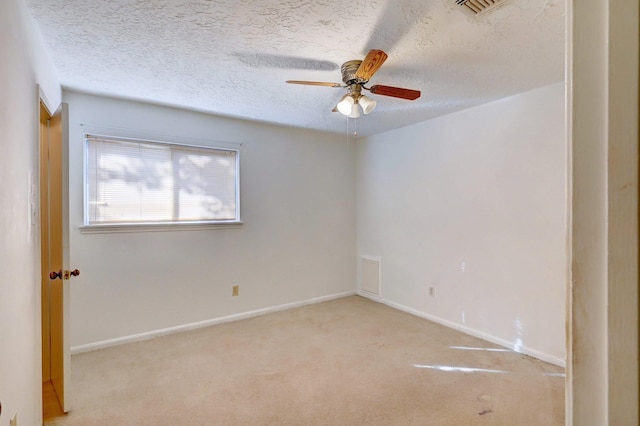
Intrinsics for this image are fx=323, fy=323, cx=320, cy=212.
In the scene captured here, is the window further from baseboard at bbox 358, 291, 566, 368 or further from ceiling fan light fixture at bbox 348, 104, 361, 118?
baseboard at bbox 358, 291, 566, 368

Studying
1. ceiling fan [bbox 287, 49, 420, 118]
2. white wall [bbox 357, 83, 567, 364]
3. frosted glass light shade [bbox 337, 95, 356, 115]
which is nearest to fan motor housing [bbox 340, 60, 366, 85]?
ceiling fan [bbox 287, 49, 420, 118]

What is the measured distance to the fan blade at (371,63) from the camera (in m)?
1.78

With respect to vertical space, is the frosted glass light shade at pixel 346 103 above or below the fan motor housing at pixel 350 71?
below

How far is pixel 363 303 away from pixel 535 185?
2.40m

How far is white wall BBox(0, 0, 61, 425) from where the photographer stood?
1.25 meters

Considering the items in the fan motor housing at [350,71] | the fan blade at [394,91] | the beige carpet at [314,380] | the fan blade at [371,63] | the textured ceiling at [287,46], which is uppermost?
the textured ceiling at [287,46]

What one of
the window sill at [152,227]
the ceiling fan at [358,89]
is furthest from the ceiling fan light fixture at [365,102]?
the window sill at [152,227]

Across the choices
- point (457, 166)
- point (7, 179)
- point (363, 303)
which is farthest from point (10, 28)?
point (363, 303)

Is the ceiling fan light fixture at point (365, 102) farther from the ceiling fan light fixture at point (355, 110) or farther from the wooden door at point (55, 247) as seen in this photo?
the wooden door at point (55, 247)

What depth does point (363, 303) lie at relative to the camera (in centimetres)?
422

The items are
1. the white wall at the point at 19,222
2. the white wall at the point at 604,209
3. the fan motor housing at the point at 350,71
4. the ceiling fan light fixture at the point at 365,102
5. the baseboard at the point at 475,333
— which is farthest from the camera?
the baseboard at the point at 475,333

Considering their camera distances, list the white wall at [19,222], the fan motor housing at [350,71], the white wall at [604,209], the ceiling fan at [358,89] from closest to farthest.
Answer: the white wall at [604,209], the white wall at [19,222], the ceiling fan at [358,89], the fan motor housing at [350,71]

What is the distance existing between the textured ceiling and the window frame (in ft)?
1.32

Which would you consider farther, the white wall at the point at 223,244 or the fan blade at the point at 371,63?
the white wall at the point at 223,244
